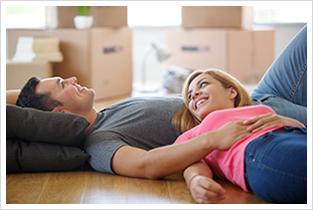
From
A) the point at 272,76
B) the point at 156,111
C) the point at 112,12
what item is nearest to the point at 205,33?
the point at 112,12

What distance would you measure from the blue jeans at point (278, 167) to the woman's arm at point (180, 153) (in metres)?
0.08

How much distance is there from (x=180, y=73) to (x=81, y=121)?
250cm

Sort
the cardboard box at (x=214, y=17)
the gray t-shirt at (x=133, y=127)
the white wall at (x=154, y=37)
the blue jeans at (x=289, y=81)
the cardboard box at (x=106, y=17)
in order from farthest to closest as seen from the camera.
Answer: the white wall at (x=154, y=37) → the cardboard box at (x=214, y=17) → the cardboard box at (x=106, y=17) → the blue jeans at (x=289, y=81) → the gray t-shirt at (x=133, y=127)

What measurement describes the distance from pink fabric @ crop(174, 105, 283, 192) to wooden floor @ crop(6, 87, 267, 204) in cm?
5

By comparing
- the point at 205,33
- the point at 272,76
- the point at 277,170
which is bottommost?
the point at 277,170

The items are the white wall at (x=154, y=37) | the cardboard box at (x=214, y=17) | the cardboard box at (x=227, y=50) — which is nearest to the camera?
the cardboard box at (x=227, y=50)

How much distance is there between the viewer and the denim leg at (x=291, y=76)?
1.83 meters

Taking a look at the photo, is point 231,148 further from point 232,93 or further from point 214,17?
point 214,17

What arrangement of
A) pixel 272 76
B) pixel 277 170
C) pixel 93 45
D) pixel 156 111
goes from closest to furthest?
pixel 277 170 < pixel 156 111 < pixel 272 76 < pixel 93 45

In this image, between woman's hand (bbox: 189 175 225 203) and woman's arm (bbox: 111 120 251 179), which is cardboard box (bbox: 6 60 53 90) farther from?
woman's hand (bbox: 189 175 225 203)

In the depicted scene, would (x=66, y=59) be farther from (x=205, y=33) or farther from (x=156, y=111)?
(x=156, y=111)

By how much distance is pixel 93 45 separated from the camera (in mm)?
3406

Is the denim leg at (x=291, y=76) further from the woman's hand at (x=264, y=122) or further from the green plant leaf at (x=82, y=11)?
the green plant leaf at (x=82, y=11)

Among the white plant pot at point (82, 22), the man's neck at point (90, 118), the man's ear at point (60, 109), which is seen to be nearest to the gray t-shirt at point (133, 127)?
the man's neck at point (90, 118)
